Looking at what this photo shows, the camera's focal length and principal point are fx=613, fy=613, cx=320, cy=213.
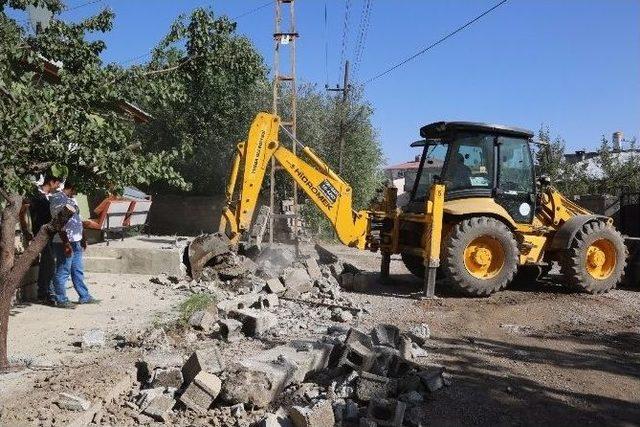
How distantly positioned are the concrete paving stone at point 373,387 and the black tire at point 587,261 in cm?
619

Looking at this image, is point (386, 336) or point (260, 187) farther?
point (260, 187)

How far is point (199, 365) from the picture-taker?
4.89 meters

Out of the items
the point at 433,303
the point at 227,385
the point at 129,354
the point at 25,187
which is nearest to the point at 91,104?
the point at 25,187

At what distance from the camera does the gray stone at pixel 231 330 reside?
21.8 feet

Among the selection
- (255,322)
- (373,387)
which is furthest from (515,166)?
(373,387)

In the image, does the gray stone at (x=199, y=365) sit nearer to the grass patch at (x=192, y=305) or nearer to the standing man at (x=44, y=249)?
the grass patch at (x=192, y=305)

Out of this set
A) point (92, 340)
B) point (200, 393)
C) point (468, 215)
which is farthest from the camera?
point (468, 215)

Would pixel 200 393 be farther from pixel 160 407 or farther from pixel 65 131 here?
pixel 65 131

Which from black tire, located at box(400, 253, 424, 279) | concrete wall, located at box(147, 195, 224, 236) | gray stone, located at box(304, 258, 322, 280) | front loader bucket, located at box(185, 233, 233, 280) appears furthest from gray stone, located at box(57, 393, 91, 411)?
concrete wall, located at box(147, 195, 224, 236)

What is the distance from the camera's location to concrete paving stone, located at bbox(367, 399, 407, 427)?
177 inches

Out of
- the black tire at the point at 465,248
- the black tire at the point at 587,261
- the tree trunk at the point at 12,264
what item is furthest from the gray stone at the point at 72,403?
the black tire at the point at 587,261

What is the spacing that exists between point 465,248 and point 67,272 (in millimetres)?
5778

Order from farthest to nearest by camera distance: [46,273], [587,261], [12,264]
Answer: [587,261]
[46,273]
[12,264]

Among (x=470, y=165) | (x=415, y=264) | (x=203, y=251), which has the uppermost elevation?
(x=470, y=165)
